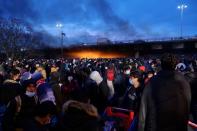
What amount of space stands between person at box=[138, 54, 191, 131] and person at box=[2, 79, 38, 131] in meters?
1.63

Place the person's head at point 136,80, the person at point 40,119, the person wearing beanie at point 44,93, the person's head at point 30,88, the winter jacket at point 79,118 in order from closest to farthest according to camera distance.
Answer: the winter jacket at point 79,118
the person at point 40,119
the person's head at point 30,88
the person wearing beanie at point 44,93
the person's head at point 136,80

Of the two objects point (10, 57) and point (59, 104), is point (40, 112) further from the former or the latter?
point (10, 57)

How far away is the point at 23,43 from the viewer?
3031 inches

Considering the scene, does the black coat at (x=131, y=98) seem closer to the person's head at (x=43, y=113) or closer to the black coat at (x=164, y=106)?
the black coat at (x=164, y=106)

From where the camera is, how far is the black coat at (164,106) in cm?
649

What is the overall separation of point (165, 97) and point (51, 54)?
11093 cm

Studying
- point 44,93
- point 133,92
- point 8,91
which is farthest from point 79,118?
point 8,91

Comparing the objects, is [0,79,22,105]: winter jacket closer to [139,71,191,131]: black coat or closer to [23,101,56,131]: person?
[139,71,191,131]: black coat

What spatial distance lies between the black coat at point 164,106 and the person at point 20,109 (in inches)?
64.4

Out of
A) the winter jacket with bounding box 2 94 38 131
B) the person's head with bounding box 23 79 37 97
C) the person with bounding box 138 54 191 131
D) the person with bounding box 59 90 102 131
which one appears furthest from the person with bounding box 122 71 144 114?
the person with bounding box 59 90 102 131

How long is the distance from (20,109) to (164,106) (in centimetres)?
227

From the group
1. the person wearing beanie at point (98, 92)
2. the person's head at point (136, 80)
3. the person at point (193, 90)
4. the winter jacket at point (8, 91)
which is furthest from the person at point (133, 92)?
the winter jacket at point (8, 91)

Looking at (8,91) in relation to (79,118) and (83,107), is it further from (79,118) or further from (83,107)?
(79,118)

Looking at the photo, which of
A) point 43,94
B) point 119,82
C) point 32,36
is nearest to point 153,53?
point 32,36
